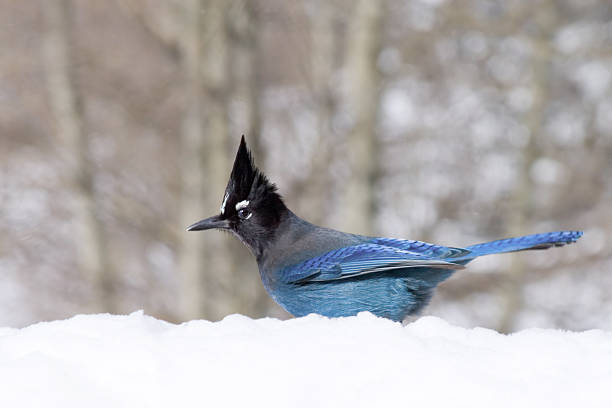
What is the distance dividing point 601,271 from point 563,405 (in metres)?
7.92

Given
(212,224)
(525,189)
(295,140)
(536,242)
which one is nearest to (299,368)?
(536,242)

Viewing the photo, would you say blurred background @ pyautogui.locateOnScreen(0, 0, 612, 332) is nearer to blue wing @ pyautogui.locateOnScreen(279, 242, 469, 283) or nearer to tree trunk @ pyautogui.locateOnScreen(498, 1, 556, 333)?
tree trunk @ pyautogui.locateOnScreen(498, 1, 556, 333)

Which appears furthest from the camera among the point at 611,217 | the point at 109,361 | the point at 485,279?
the point at 485,279

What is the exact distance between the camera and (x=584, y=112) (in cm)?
923

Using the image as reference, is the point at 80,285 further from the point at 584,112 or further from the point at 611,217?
the point at 584,112

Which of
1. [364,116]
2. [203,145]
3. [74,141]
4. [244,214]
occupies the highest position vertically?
[364,116]

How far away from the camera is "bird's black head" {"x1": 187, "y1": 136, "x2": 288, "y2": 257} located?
10.0 ft

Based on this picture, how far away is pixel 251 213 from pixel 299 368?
1494 mm

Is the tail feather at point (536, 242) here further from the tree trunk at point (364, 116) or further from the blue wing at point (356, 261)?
the tree trunk at point (364, 116)

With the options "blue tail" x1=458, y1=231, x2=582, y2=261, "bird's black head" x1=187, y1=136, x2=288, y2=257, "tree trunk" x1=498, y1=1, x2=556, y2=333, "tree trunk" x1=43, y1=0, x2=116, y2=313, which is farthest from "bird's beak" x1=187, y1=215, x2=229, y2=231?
"tree trunk" x1=498, y1=1, x2=556, y2=333

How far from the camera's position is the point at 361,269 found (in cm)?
273

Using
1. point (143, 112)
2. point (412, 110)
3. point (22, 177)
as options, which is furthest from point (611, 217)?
point (22, 177)

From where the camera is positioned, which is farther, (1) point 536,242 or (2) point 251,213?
(2) point 251,213

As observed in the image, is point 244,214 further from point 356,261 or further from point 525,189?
point 525,189
